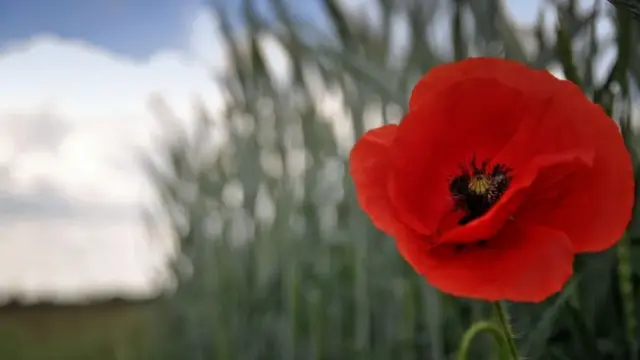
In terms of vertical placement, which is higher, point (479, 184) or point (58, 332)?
point (479, 184)

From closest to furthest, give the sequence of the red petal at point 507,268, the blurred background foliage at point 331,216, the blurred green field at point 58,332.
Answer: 1. the red petal at point 507,268
2. the blurred background foliage at point 331,216
3. the blurred green field at point 58,332

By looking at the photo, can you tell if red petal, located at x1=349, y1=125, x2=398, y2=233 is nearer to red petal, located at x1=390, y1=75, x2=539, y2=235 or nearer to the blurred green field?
red petal, located at x1=390, y1=75, x2=539, y2=235

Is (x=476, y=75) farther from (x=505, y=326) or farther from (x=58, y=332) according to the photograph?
(x=58, y=332)

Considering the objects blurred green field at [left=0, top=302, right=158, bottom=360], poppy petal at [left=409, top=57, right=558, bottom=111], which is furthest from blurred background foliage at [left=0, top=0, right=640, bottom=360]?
blurred green field at [left=0, top=302, right=158, bottom=360]

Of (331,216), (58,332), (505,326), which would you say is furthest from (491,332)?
(58,332)

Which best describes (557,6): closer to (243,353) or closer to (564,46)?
(564,46)

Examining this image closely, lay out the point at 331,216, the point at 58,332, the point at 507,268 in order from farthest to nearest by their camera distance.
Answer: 1. the point at 58,332
2. the point at 331,216
3. the point at 507,268

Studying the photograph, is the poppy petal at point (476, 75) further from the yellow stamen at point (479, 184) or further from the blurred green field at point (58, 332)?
the blurred green field at point (58, 332)

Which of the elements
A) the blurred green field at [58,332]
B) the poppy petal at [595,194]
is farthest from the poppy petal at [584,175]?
the blurred green field at [58,332]
